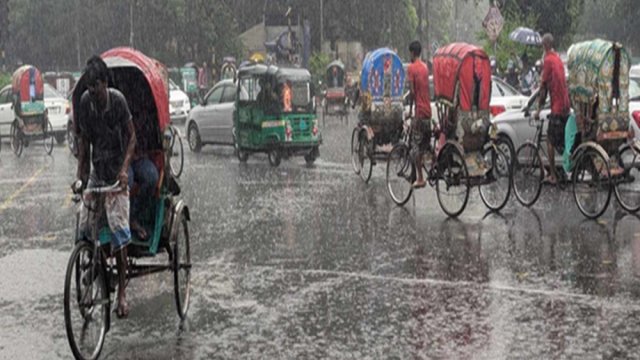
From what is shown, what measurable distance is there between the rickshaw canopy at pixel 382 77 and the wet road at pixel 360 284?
13.3ft

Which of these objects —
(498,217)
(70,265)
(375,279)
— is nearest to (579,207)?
(498,217)

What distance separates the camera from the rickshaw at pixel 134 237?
272 inches

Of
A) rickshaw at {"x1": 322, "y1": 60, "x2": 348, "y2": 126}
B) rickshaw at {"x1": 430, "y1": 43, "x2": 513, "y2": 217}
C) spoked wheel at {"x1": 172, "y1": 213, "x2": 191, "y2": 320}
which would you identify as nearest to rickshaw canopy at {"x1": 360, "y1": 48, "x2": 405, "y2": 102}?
rickshaw at {"x1": 430, "y1": 43, "x2": 513, "y2": 217}

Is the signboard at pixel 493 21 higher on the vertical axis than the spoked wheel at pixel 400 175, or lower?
higher

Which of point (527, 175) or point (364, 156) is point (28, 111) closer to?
point (364, 156)

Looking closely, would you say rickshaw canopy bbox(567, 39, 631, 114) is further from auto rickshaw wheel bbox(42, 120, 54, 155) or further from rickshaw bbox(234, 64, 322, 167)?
auto rickshaw wheel bbox(42, 120, 54, 155)

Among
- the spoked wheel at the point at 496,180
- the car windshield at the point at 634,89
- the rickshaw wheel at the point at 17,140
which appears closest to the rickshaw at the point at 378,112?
the car windshield at the point at 634,89

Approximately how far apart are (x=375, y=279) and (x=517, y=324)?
2042mm

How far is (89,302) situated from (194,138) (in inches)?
774

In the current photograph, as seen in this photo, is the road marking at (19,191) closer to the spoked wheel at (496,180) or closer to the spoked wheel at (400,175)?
the spoked wheel at (400,175)

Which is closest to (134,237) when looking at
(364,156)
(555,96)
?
(555,96)

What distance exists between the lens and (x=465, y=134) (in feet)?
46.0

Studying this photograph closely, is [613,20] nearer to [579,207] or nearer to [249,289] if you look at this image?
[579,207]

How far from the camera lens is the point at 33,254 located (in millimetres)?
11328
